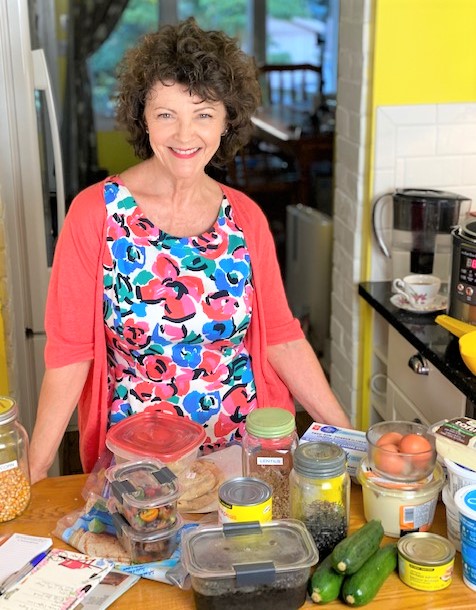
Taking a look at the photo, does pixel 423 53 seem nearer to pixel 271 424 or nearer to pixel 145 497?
pixel 271 424

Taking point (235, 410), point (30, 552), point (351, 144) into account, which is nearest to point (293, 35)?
point (351, 144)

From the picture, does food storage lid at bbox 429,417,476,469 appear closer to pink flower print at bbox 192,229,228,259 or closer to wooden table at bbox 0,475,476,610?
wooden table at bbox 0,475,476,610

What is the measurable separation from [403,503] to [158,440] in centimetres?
45

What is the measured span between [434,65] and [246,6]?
12.0 feet

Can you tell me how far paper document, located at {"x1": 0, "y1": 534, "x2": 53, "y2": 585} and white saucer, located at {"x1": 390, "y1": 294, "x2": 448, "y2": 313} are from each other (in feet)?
4.59

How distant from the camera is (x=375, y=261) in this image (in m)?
2.84

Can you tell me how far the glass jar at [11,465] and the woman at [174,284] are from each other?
0.62 feet

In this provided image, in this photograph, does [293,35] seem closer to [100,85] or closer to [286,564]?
[100,85]

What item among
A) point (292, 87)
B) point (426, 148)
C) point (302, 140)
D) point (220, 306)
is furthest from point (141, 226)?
point (292, 87)

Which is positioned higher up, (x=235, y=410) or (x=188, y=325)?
(x=188, y=325)

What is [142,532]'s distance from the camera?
1.43 meters

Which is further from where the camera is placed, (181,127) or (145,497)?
(181,127)

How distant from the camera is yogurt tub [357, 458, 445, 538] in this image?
1.47 metres

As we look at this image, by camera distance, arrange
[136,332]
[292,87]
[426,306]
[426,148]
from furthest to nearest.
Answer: [292,87], [426,148], [426,306], [136,332]
